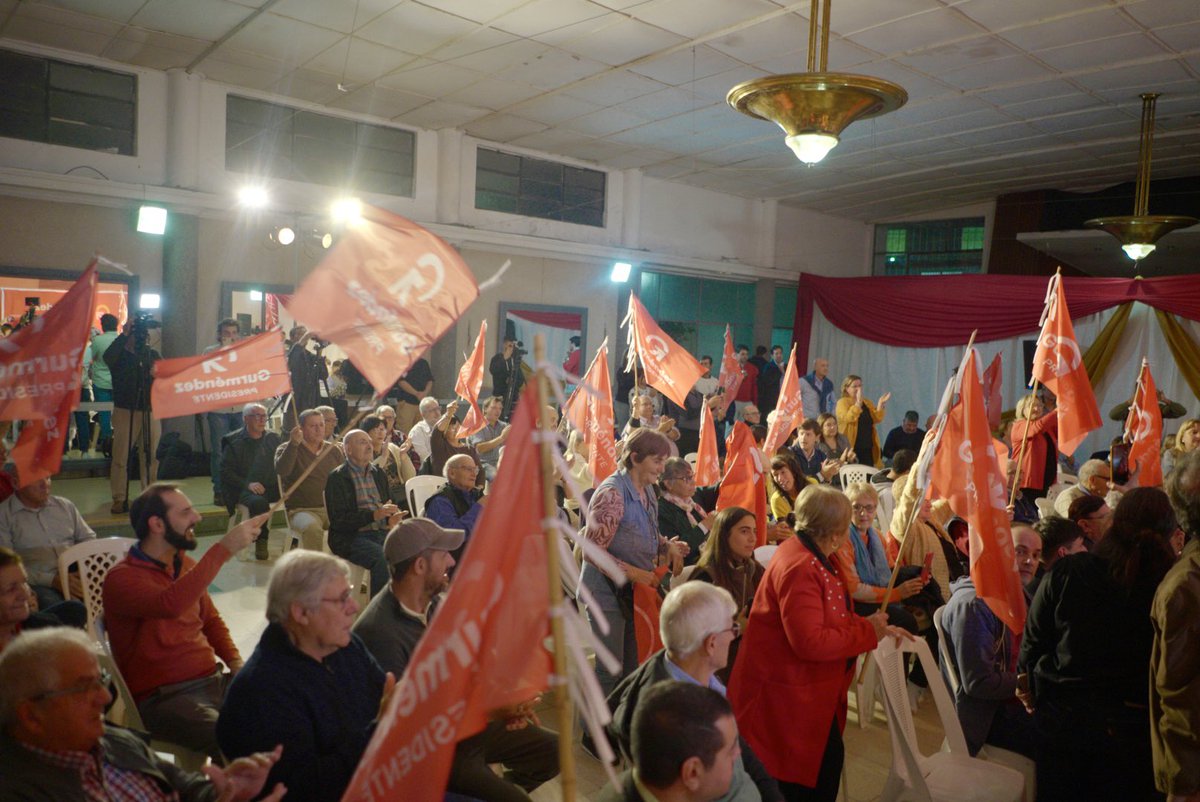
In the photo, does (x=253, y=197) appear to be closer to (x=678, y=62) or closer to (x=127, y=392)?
(x=127, y=392)

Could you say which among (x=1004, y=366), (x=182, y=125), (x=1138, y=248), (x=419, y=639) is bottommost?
(x=419, y=639)

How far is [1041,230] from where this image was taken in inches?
624

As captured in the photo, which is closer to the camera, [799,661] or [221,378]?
[799,661]

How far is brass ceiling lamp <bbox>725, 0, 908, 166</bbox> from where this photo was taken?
4621mm

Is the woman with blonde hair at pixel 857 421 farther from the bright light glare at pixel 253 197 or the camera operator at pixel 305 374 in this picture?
the bright light glare at pixel 253 197

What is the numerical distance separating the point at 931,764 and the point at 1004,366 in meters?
12.3

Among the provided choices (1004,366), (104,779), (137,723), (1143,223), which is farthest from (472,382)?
(1004,366)

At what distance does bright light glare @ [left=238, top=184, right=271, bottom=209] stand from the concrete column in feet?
1.91

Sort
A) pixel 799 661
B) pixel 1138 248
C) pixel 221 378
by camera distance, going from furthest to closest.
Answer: pixel 1138 248 → pixel 221 378 → pixel 799 661

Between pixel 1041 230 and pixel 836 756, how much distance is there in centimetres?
1497

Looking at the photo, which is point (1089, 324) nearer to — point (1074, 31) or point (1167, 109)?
point (1167, 109)

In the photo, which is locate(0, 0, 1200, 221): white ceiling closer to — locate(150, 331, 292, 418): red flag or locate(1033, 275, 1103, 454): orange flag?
locate(1033, 275, 1103, 454): orange flag

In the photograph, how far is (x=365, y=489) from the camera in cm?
595

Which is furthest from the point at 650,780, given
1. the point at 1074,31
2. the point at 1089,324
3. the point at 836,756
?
the point at 1089,324
